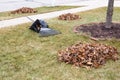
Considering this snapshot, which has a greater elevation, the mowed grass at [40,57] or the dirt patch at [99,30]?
the dirt patch at [99,30]

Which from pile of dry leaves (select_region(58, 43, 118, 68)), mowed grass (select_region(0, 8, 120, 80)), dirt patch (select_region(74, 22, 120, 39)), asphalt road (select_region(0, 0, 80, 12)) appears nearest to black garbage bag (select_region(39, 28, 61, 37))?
mowed grass (select_region(0, 8, 120, 80))

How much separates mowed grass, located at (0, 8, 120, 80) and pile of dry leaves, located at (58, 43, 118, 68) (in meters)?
0.14

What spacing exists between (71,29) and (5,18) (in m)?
3.00

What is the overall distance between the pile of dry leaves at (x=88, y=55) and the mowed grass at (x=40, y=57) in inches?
5.5

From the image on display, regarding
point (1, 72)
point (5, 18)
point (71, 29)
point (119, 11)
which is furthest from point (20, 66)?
point (119, 11)

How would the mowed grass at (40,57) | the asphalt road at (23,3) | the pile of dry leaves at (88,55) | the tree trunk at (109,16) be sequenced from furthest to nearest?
the asphalt road at (23,3), the tree trunk at (109,16), the pile of dry leaves at (88,55), the mowed grass at (40,57)

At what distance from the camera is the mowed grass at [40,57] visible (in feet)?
18.2

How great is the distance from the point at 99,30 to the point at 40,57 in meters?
2.83

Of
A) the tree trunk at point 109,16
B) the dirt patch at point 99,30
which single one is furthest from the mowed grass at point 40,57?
the tree trunk at point 109,16

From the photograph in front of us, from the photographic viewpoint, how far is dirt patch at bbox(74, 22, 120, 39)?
8234mm

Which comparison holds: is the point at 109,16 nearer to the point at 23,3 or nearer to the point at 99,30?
the point at 99,30

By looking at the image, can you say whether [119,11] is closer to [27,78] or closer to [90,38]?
[90,38]

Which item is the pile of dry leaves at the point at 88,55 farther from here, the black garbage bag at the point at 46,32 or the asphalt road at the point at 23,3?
the asphalt road at the point at 23,3

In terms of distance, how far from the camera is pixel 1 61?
247 inches
